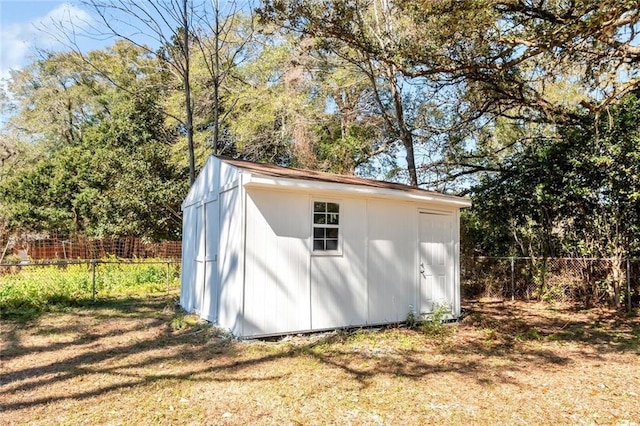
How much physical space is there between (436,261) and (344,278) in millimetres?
1964

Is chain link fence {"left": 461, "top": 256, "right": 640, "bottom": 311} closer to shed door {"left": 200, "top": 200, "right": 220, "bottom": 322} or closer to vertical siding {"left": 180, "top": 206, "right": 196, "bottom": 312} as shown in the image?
vertical siding {"left": 180, "top": 206, "right": 196, "bottom": 312}

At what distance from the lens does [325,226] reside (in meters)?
6.35

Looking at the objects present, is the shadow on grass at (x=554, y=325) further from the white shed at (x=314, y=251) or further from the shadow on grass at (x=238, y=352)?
the white shed at (x=314, y=251)

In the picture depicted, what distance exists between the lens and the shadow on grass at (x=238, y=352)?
443 centimetres

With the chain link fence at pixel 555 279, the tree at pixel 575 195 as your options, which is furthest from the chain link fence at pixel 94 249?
the tree at pixel 575 195

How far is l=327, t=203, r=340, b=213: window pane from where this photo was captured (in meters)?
6.40

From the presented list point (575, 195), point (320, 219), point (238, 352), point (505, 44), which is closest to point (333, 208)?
point (320, 219)

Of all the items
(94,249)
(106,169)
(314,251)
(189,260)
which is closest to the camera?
(314,251)

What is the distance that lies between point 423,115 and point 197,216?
8233 millimetres

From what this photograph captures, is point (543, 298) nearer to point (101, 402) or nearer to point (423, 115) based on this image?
point (423, 115)

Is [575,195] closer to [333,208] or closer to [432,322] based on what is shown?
[432,322]

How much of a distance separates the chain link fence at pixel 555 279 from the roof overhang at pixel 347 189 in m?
3.96

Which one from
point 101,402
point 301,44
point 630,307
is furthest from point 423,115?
point 101,402

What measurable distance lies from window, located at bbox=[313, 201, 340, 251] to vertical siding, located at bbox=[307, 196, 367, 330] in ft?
0.30
